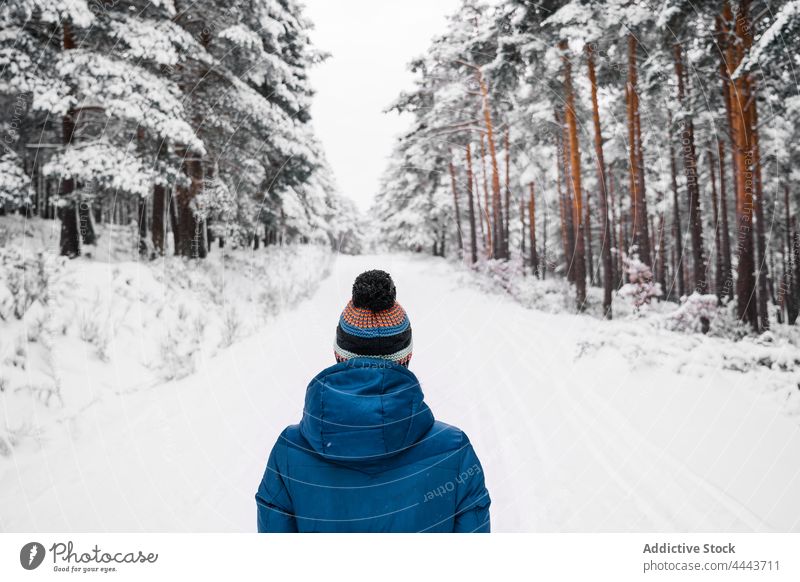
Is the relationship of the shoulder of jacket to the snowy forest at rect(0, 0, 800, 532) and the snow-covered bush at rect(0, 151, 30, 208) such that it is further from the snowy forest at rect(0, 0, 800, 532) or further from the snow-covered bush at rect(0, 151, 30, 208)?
the snow-covered bush at rect(0, 151, 30, 208)

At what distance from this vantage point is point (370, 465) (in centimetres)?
143

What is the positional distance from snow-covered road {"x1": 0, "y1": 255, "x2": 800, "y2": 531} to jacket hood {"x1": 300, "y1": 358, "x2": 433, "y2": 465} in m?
1.94

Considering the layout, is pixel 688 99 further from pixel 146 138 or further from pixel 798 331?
pixel 146 138

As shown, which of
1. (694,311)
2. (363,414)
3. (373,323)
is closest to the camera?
(363,414)

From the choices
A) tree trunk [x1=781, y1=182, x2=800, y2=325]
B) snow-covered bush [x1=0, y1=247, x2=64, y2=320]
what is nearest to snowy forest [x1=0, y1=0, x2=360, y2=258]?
snow-covered bush [x1=0, y1=247, x2=64, y2=320]

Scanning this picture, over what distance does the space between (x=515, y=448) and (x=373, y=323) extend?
2.74 meters

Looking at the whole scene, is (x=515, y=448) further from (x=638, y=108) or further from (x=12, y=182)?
(x=638, y=108)

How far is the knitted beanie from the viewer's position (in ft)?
5.50

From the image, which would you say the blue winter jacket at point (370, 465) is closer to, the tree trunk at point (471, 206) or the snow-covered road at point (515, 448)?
the snow-covered road at point (515, 448)

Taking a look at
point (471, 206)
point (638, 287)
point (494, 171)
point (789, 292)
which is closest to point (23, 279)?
point (638, 287)

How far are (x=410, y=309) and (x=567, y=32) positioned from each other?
8.10 metres

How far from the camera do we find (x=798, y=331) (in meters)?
11.8
